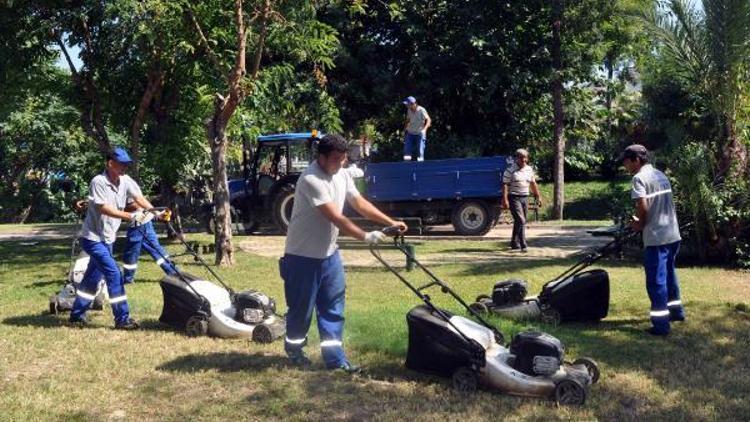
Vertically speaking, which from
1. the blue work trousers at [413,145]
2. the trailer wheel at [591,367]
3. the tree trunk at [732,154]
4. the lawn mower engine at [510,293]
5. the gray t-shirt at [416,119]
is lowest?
the trailer wheel at [591,367]

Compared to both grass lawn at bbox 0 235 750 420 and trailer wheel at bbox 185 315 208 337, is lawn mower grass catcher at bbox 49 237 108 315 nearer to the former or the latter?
grass lawn at bbox 0 235 750 420

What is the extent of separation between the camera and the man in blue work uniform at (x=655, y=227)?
22.4 ft

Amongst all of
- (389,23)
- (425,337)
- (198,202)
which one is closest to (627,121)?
(389,23)

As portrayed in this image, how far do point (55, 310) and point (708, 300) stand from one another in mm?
6875

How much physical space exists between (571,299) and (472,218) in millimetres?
7745

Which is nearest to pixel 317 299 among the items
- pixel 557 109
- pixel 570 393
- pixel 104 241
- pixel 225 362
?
pixel 225 362

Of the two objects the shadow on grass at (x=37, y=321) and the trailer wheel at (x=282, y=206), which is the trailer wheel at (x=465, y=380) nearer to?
the shadow on grass at (x=37, y=321)

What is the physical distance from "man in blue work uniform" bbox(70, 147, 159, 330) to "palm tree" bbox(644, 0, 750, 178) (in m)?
7.94

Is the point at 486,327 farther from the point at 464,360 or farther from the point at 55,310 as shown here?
the point at 55,310

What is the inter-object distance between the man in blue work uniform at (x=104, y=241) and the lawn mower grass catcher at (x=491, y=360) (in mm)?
3090

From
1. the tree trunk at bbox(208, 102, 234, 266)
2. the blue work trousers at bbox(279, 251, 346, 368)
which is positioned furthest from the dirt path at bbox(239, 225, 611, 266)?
the blue work trousers at bbox(279, 251, 346, 368)

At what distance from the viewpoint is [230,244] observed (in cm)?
1128

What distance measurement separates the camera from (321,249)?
220 inches

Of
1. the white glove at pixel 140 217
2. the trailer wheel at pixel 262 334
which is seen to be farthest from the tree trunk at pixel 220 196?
the trailer wheel at pixel 262 334
